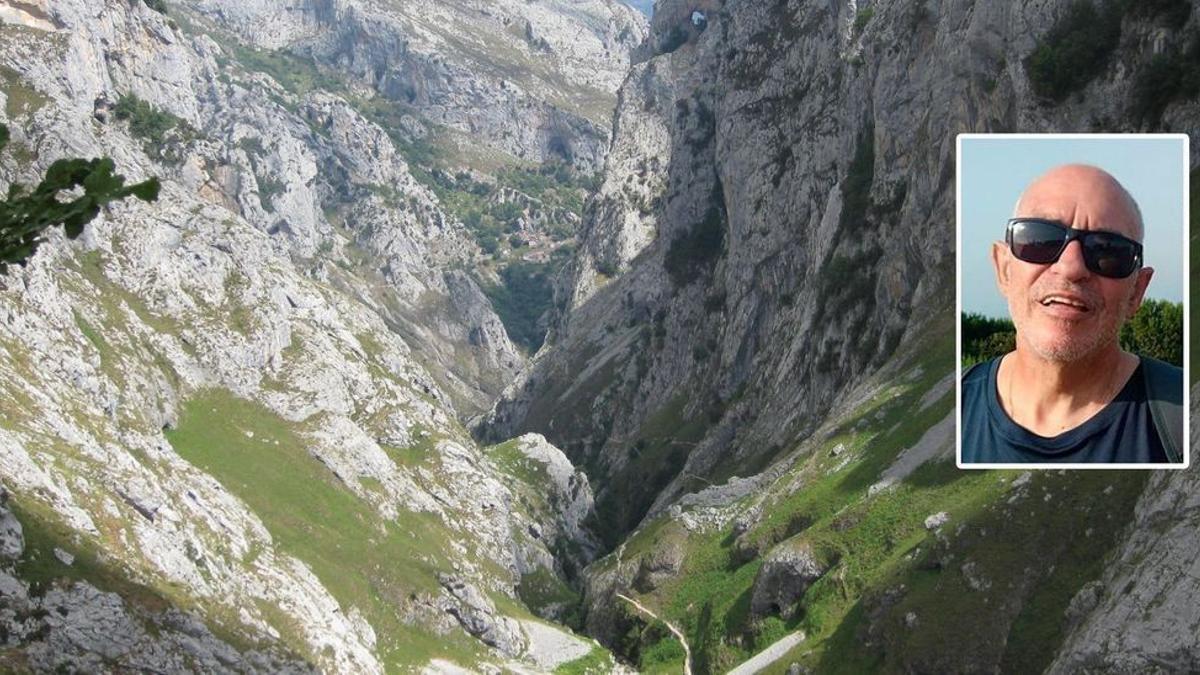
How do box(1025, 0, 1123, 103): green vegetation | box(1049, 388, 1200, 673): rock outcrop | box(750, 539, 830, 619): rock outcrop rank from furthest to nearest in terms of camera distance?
box(1025, 0, 1123, 103): green vegetation
box(750, 539, 830, 619): rock outcrop
box(1049, 388, 1200, 673): rock outcrop

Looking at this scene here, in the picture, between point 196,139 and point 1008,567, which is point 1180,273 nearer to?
point 1008,567

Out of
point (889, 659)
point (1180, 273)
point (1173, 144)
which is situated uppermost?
point (1173, 144)

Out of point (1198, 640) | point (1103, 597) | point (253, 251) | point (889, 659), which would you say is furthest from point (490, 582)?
point (1198, 640)

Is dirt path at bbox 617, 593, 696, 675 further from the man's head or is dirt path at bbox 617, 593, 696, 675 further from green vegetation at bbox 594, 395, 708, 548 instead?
green vegetation at bbox 594, 395, 708, 548

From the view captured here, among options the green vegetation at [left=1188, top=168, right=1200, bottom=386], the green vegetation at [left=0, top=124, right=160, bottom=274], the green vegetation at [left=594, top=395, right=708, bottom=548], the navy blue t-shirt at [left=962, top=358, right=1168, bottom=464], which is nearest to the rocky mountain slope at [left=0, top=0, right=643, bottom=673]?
the green vegetation at [left=594, top=395, right=708, bottom=548]

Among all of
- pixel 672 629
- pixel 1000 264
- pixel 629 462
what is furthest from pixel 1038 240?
pixel 629 462

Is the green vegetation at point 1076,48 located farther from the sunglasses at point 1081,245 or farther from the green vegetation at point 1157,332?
the sunglasses at point 1081,245

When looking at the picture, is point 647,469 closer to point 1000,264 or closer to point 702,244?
point 702,244

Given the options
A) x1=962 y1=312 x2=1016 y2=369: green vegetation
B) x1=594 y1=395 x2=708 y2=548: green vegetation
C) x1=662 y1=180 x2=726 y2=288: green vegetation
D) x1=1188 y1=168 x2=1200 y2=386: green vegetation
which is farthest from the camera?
x1=662 y1=180 x2=726 y2=288: green vegetation
